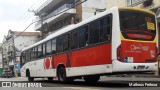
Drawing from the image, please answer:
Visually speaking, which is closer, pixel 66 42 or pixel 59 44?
pixel 66 42

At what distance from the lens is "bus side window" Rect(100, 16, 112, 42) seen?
49.1 feet

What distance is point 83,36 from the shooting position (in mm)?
17078

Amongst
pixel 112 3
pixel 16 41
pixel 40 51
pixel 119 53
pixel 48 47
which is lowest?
pixel 119 53

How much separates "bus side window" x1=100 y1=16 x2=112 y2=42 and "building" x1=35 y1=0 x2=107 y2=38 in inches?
1272

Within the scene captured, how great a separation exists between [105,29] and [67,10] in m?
35.1

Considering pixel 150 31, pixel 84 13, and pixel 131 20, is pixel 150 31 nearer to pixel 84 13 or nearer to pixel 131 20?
pixel 131 20

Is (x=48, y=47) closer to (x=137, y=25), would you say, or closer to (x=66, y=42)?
(x=66, y=42)

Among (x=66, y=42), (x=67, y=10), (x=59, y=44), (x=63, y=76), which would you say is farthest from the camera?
(x=67, y=10)

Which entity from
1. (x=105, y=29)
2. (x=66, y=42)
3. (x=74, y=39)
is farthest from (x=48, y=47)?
(x=105, y=29)

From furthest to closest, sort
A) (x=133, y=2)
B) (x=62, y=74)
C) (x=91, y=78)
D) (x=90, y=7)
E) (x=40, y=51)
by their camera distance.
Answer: (x=90, y=7), (x=133, y=2), (x=40, y=51), (x=91, y=78), (x=62, y=74)

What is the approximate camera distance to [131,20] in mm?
15078

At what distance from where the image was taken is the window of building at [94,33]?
15798mm

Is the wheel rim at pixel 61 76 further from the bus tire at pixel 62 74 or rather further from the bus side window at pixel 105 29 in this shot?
the bus side window at pixel 105 29

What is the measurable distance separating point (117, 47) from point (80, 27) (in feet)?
11.6
